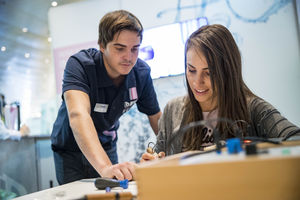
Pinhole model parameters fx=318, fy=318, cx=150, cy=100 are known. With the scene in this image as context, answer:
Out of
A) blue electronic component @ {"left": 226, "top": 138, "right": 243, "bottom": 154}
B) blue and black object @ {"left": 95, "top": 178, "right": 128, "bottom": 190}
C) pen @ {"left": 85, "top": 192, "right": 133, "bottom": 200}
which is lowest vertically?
blue and black object @ {"left": 95, "top": 178, "right": 128, "bottom": 190}

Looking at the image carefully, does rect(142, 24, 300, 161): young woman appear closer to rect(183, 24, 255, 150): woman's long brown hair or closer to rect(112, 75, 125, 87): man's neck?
rect(183, 24, 255, 150): woman's long brown hair

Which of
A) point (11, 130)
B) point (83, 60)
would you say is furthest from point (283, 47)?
point (11, 130)

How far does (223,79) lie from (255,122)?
0.62 feet

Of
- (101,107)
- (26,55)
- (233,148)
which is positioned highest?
(26,55)

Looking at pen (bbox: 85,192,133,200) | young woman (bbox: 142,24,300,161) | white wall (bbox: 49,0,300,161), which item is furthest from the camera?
white wall (bbox: 49,0,300,161)

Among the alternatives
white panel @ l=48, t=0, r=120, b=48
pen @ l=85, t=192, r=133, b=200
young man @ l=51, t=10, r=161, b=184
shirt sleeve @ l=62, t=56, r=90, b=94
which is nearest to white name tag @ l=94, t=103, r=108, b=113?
young man @ l=51, t=10, r=161, b=184

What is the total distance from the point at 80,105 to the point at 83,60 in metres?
0.27

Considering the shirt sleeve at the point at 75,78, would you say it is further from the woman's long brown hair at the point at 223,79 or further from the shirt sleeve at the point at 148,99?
the woman's long brown hair at the point at 223,79

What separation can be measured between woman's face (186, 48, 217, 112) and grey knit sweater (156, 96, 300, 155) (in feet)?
0.43

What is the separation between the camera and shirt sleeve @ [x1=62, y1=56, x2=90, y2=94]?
134 cm

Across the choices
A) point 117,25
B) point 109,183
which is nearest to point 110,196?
point 109,183

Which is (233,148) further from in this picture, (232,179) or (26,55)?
(26,55)

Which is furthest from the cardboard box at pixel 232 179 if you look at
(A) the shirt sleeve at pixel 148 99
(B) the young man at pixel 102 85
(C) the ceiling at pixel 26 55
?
(C) the ceiling at pixel 26 55

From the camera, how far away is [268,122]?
1048 millimetres
